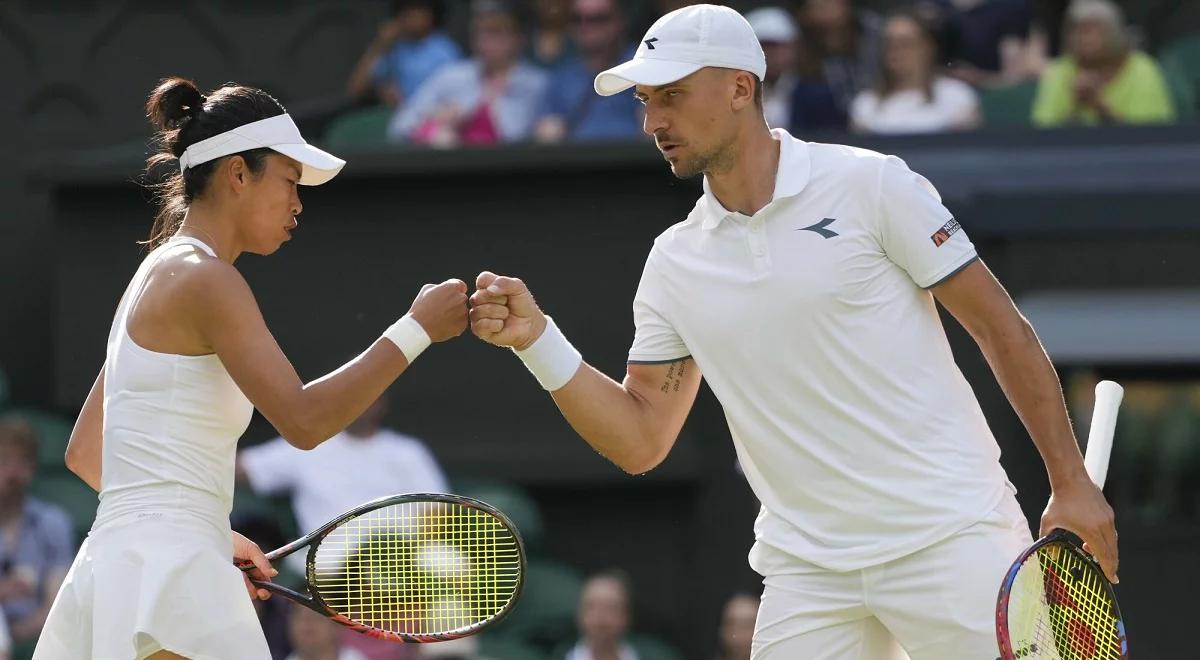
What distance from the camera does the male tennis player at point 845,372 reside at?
385 centimetres

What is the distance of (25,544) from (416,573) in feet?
10.5

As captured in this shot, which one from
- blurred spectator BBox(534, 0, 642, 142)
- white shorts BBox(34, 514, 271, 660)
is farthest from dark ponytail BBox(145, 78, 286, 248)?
blurred spectator BBox(534, 0, 642, 142)

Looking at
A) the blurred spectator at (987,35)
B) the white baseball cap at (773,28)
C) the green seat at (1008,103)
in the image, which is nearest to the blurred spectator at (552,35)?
the white baseball cap at (773,28)

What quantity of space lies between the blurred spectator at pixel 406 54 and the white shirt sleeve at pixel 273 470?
195 cm

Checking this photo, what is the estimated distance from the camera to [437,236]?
7.79m

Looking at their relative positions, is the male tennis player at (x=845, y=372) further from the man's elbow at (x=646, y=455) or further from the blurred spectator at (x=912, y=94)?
the blurred spectator at (x=912, y=94)

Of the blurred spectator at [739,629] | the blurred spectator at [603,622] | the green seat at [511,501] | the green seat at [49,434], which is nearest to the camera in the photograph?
the blurred spectator at [739,629]

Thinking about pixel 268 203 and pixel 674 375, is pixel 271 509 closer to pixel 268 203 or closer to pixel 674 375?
pixel 674 375

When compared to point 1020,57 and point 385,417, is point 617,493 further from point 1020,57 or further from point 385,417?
point 1020,57

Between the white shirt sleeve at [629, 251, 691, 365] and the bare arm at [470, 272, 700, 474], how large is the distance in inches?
0.9

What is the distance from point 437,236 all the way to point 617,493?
46.7 inches

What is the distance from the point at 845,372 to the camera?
3.90m

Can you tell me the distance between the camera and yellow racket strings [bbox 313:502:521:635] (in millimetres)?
4223

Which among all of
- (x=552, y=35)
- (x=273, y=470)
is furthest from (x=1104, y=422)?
(x=552, y=35)
